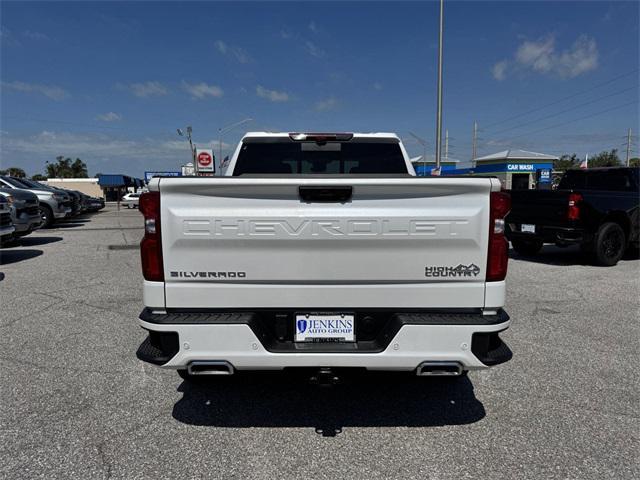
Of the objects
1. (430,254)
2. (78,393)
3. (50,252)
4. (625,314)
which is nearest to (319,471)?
(430,254)

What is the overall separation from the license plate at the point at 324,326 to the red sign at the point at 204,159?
36789mm

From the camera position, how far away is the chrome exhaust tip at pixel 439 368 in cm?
263

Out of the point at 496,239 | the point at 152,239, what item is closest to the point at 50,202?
the point at 152,239

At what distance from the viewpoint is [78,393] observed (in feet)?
11.2

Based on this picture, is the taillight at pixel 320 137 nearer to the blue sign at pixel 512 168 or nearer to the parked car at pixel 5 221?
the parked car at pixel 5 221

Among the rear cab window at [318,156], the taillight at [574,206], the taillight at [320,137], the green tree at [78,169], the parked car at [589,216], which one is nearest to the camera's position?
the taillight at [320,137]

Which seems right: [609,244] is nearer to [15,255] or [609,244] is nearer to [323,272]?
[323,272]

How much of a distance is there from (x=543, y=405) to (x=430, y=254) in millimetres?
1686

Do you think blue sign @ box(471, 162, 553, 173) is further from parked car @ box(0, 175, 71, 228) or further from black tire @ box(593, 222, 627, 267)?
parked car @ box(0, 175, 71, 228)

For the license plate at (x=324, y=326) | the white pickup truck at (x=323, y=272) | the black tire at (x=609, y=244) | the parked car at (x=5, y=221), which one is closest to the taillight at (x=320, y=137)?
the white pickup truck at (x=323, y=272)

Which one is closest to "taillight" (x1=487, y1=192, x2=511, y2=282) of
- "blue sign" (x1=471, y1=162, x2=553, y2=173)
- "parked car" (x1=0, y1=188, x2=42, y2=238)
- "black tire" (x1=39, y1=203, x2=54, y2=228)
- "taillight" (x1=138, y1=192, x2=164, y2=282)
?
"taillight" (x1=138, y1=192, x2=164, y2=282)

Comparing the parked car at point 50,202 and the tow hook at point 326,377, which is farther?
the parked car at point 50,202

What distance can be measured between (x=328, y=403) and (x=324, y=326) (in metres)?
0.95

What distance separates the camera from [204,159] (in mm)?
37938
